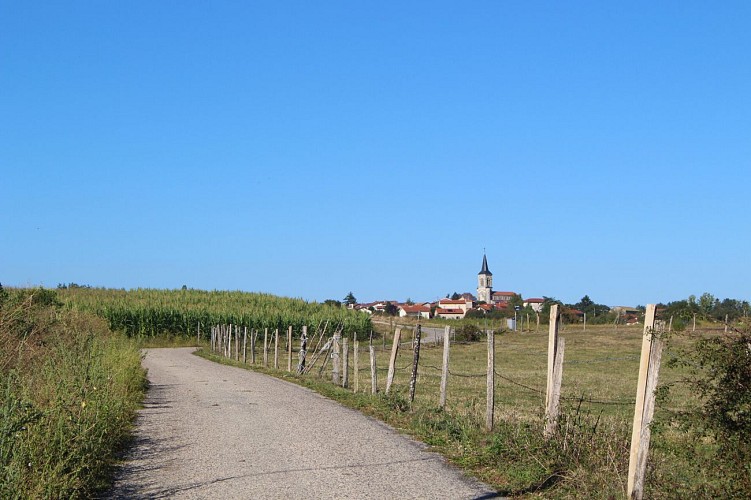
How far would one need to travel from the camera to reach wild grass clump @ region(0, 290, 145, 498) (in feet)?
23.7

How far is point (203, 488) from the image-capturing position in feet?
28.5

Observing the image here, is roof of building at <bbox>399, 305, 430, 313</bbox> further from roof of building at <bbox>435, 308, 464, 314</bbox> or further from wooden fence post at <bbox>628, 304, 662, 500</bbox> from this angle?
wooden fence post at <bbox>628, 304, 662, 500</bbox>

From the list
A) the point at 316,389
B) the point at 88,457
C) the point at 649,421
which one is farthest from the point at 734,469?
the point at 316,389

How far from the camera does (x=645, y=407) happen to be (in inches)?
310

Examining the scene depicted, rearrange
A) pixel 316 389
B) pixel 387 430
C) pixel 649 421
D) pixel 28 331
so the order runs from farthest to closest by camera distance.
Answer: pixel 316 389 < pixel 28 331 < pixel 387 430 < pixel 649 421

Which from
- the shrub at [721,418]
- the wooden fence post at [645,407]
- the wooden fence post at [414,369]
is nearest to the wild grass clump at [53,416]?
the wooden fence post at [645,407]

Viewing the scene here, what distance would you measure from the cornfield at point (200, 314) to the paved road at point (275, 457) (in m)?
36.6

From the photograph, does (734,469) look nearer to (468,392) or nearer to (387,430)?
(387,430)

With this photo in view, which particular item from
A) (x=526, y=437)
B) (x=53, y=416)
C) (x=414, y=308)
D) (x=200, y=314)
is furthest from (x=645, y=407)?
(x=414, y=308)

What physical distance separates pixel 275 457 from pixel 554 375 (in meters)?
3.80

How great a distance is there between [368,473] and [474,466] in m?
1.38

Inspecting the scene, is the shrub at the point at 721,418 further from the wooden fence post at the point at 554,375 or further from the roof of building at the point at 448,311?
the roof of building at the point at 448,311

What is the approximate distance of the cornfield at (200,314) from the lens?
57281 millimetres

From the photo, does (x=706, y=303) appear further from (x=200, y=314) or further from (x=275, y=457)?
(x=200, y=314)
